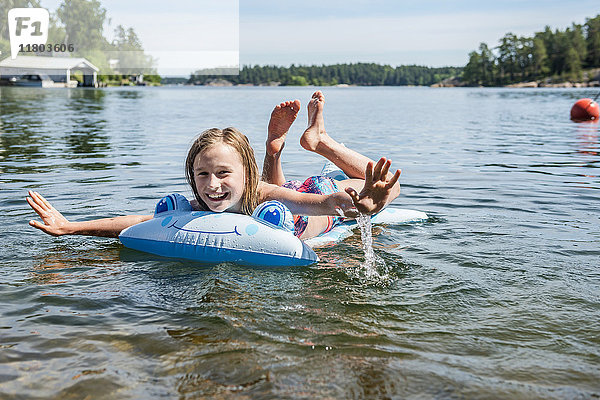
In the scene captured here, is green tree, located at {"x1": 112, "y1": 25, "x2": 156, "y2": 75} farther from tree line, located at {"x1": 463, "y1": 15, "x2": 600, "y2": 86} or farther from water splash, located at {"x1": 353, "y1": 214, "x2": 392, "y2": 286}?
water splash, located at {"x1": 353, "y1": 214, "x2": 392, "y2": 286}

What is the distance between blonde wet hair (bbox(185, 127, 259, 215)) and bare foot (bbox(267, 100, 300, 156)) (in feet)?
2.59

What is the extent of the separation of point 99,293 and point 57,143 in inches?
400

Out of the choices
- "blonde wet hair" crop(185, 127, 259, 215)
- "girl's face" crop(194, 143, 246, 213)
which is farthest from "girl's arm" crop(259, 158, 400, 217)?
"girl's face" crop(194, 143, 246, 213)

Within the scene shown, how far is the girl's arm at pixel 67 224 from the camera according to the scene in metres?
4.50

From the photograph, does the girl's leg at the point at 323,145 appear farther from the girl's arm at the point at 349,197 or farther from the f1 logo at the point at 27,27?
the f1 logo at the point at 27,27

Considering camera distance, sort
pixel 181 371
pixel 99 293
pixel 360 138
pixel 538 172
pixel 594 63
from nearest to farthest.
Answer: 1. pixel 181 371
2. pixel 99 293
3. pixel 538 172
4. pixel 360 138
5. pixel 594 63

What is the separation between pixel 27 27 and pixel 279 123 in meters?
133

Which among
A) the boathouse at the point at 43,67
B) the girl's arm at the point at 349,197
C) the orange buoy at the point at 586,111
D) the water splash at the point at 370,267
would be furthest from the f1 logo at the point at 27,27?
the water splash at the point at 370,267

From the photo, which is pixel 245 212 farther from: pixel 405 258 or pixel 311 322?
pixel 311 322

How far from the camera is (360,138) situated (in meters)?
15.4

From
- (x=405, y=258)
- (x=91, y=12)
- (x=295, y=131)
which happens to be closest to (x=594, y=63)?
(x=295, y=131)

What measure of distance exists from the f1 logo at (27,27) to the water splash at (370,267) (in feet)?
390

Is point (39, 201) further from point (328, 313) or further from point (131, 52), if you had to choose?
point (131, 52)

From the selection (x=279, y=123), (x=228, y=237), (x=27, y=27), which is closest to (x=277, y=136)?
(x=279, y=123)
